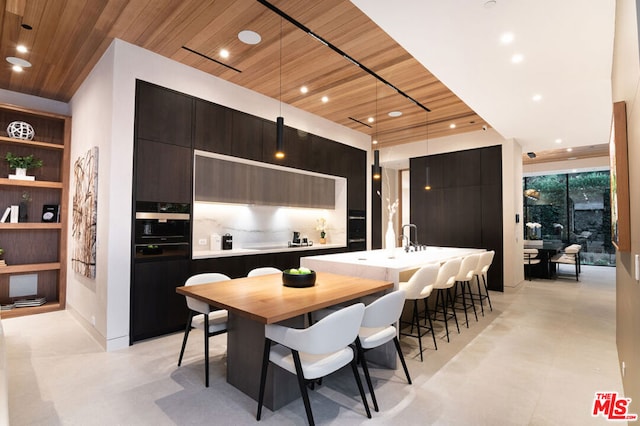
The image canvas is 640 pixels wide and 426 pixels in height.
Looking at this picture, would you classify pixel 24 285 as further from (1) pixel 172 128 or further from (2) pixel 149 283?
(1) pixel 172 128

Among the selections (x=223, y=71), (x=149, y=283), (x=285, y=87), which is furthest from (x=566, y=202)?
(x=149, y=283)

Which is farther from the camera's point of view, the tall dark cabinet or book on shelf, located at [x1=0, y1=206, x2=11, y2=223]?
book on shelf, located at [x1=0, y1=206, x2=11, y2=223]

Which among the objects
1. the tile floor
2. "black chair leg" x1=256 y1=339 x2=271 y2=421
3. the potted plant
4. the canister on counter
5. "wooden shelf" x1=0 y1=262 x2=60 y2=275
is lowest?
the tile floor

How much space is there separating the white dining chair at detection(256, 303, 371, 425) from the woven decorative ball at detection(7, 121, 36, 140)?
486cm

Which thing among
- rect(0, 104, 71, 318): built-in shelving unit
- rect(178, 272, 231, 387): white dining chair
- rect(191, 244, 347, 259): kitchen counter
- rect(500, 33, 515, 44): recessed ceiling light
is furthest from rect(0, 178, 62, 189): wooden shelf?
rect(500, 33, 515, 44): recessed ceiling light

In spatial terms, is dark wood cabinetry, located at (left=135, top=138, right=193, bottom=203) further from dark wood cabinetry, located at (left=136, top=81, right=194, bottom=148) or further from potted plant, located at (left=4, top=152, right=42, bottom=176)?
potted plant, located at (left=4, top=152, right=42, bottom=176)

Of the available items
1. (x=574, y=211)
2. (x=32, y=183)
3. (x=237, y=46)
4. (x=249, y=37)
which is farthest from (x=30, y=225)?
(x=574, y=211)

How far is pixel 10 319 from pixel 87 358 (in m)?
2.13

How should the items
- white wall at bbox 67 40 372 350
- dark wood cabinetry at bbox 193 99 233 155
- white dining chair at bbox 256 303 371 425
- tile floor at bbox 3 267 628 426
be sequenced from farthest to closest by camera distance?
dark wood cabinetry at bbox 193 99 233 155 < white wall at bbox 67 40 372 350 < tile floor at bbox 3 267 628 426 < white dining chair at bbox 256 303 371 425

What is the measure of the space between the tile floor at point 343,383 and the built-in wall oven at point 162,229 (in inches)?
38.8

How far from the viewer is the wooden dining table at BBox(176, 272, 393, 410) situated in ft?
6.72

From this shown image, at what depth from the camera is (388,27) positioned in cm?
265

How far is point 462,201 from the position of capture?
6727mm

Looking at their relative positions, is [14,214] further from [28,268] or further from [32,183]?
[28,268]
